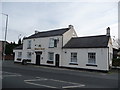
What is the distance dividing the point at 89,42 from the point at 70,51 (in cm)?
340

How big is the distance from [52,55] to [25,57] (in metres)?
8.29

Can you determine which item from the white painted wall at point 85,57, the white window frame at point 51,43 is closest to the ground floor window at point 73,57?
the white painted wall at point 85,57

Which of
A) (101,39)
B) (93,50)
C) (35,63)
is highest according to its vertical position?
(101,39)

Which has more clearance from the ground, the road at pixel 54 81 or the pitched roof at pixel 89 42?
the pitched roof at pixel 89 42

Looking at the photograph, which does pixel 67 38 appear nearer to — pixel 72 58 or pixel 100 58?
pixel 72 58

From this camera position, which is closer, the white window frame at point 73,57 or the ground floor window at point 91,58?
the ground floor window at point 91,58

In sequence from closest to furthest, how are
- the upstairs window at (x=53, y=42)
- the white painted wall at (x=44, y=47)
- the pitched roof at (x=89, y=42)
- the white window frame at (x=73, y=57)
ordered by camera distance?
the pitched roof at (x=89, y=42) < the white window frame at (x=73, y=57) < the white painted wall at (x=44, y=47) < the upstairs window at (x=53, y=42)

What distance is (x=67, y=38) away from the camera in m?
29.2

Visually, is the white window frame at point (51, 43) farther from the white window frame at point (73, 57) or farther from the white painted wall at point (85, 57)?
the white window frame at point (73, 57)

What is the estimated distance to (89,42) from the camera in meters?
25.6

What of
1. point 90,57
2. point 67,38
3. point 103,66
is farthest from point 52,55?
point 103,66

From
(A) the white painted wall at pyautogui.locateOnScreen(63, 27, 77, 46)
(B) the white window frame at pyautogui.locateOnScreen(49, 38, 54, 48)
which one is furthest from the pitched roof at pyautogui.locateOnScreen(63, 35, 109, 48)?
(B) the white window frame at pyautogui.locateOnScreen(49, 38, 54, 48)

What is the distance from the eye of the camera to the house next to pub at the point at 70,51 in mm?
22906

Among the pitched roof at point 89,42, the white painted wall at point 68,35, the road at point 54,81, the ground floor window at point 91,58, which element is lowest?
the road at point 54,81
